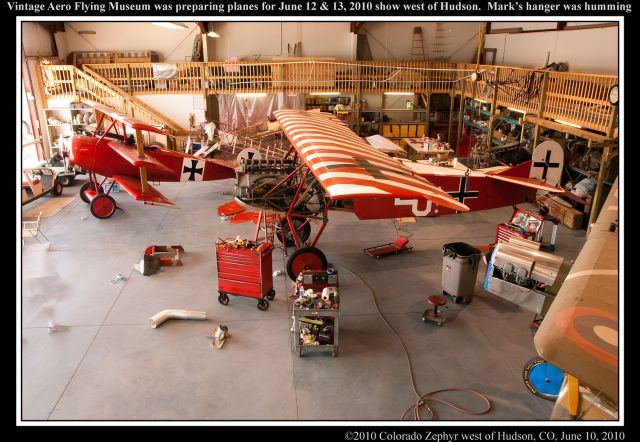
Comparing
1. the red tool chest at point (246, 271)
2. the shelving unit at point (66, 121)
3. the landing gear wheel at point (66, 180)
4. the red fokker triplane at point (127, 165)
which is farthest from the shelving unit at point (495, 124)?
the shelving unit at point (66, 121)

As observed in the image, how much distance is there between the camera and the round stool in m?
6.40

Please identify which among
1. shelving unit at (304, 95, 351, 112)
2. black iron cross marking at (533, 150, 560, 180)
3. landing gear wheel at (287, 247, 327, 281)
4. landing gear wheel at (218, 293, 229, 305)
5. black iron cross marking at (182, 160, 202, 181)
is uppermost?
shelving unit at (304, 95, 351, 112)

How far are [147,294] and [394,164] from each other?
15.4 ft

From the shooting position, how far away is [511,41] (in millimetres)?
16219

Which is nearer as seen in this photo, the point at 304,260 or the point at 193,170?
the point at 304,260

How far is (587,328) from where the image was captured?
75.9 inches

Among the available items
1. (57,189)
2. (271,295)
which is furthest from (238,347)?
(57,189)

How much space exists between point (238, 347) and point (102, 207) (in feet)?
21.5

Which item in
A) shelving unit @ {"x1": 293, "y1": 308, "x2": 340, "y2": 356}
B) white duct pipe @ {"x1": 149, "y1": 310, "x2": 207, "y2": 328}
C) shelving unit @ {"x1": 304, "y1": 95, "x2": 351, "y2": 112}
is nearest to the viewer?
shelving unit @ {"x1": 293, "y1": 308, "x2": 340, "y2": 356}

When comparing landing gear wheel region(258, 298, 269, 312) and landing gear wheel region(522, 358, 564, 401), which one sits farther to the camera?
landing gear wheel region(258, 298, 269, 312)

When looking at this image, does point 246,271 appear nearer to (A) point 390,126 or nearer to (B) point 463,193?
(B) point 463,193

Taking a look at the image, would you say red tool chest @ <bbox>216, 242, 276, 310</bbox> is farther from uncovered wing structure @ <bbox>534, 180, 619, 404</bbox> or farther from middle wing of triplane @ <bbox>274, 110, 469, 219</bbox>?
uncovered wing structure @ <bbox>534, 180, 619, 404</bbox>

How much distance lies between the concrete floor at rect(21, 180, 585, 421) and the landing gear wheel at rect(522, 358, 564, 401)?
102mm

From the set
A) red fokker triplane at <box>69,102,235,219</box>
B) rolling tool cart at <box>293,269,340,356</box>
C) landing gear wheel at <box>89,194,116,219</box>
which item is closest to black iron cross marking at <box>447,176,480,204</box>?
rolling tool cart at <box>293,269,340,356</box>
